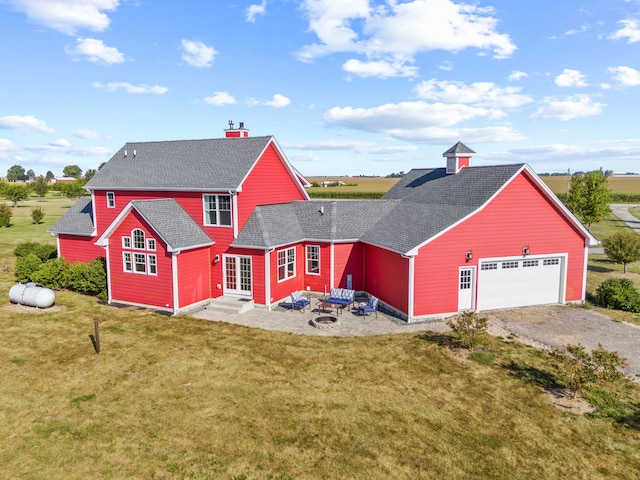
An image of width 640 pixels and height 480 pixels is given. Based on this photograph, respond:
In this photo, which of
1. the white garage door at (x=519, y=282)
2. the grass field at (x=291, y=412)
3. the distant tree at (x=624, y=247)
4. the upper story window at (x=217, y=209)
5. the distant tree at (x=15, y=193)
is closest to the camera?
the grass field at (x=291, y=412)

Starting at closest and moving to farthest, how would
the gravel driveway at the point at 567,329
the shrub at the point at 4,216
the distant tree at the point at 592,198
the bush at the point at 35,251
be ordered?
the gravel driveway at the point at 567,329
the bush at the point at 35,251
the distant tree at the point at 592,198
the shrub at the point at 4,216

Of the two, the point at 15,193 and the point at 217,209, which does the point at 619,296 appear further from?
the point at 15,193

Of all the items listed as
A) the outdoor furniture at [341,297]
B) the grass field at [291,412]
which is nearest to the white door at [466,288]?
the grass field at [291,412]

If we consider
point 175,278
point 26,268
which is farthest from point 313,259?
point 26,268

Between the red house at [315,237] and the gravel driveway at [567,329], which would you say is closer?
the gravel driveway at [567,329]

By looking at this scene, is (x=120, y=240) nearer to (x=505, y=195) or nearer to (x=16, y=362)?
(x=16, y=362)

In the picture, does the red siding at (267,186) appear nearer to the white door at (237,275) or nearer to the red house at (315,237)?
the red house at (315,237)

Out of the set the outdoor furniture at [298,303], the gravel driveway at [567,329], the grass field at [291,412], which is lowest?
the grass field at [291,412]
